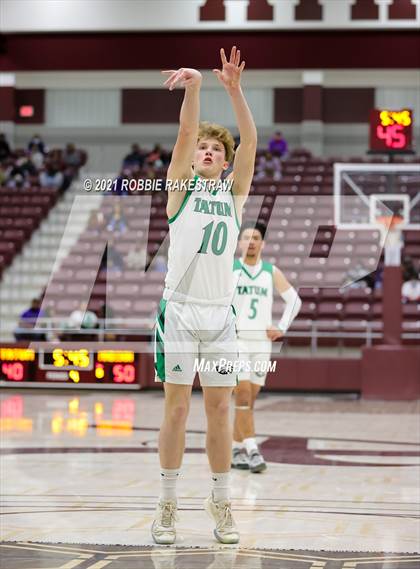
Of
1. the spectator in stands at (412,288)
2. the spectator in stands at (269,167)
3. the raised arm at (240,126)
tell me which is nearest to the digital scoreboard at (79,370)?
the spectator in stands at (412,288)

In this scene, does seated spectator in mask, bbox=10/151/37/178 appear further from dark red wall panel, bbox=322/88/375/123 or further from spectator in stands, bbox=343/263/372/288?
spectator in stands, bbox=343/263/372/288

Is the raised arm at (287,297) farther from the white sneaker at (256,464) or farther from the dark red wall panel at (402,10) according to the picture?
the dark red wall panel at (402,10)

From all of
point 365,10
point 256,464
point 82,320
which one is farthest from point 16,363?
point 365,10

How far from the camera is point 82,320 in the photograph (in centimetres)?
1677

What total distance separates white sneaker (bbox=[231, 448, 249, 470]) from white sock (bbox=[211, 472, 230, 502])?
2944mm

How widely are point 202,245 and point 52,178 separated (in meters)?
19.7

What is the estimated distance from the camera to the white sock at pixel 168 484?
5637mm

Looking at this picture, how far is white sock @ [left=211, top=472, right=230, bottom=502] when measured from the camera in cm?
567

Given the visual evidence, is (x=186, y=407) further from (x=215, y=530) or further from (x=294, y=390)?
(x=294, y=390)

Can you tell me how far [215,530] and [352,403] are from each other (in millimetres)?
11334

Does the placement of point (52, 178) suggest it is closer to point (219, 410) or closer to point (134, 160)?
point (134, 160)

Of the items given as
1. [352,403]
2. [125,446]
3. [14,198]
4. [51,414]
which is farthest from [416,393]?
[14,198]

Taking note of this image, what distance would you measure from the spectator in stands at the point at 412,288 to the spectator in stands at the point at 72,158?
9228 millimetres

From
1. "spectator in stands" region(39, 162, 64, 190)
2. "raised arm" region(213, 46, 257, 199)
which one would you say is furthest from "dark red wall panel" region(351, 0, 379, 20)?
"raised arm" region(213, 46, 257, 199)
